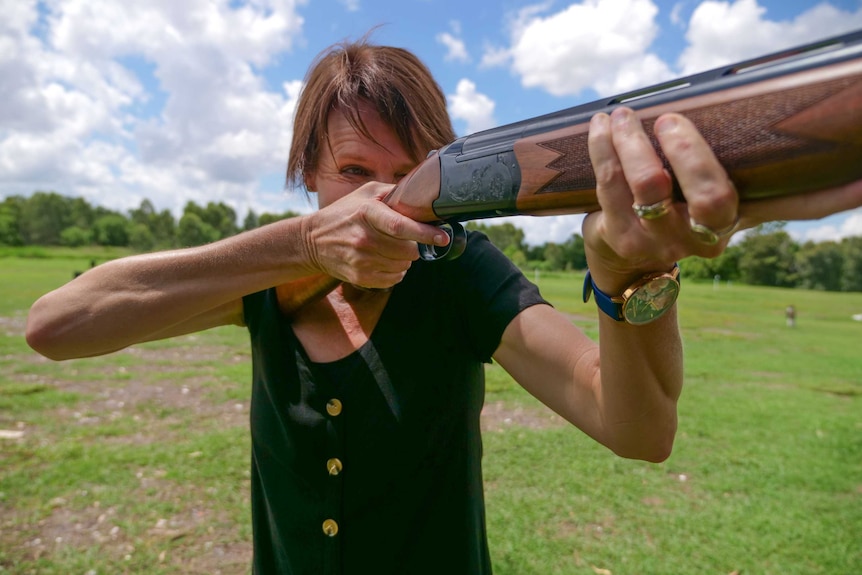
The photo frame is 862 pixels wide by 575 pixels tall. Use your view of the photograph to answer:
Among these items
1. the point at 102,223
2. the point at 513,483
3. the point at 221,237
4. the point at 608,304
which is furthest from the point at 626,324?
the point at 102,223

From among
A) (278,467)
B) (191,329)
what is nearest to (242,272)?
(191,329)

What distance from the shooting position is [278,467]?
1509 mm

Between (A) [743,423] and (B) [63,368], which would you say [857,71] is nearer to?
(A) [743,423]

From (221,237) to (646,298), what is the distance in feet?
151

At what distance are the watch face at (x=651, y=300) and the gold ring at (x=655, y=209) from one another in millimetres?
155

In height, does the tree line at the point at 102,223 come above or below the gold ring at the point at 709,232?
above

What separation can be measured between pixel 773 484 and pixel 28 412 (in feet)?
26.7

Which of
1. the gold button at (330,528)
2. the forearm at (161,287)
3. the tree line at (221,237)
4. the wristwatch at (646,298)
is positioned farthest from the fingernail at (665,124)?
the tree line at (221,237)

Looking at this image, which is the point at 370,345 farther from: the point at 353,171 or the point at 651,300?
the point at 651,300

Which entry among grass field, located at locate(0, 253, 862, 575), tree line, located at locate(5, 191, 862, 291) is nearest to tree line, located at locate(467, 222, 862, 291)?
tree line, located at locate(5, 191, 862, 291)

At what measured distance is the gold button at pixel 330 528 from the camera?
1.39m

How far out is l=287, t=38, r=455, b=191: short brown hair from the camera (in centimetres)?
156

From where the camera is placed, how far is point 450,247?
1380mm

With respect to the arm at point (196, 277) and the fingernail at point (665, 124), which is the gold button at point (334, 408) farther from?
the fingernail at point (665, 124)
